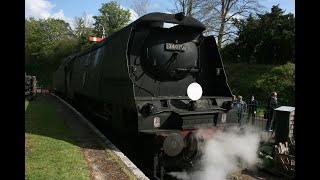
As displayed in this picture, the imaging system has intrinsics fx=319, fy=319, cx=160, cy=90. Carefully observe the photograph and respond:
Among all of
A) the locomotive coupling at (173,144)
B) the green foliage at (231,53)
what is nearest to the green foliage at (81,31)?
the green foliage at (231,53)

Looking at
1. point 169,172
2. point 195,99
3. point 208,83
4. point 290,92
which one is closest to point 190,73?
point 208,83

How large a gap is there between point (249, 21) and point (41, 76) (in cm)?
3845

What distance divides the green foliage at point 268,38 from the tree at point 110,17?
27.9 metres

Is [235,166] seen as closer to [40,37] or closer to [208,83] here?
[208,83]

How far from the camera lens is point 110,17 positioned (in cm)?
5334

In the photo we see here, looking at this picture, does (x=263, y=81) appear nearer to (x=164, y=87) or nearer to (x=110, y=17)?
(x=164, y=87)

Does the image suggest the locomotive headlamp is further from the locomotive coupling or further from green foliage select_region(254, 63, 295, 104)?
green foliage select_region(254, 63, 295, 104)

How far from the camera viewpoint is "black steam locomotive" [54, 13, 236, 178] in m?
6.00

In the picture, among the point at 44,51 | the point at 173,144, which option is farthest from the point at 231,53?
the point at 44,51

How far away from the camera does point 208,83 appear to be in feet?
25.3

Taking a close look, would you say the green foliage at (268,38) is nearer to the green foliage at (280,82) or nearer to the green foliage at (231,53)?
the green foliage at (231,53)

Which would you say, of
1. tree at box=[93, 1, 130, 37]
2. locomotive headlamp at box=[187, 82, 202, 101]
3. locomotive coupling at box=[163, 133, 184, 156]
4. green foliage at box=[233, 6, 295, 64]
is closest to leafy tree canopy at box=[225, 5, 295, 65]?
green foliage at box=[233, 6, 295, 64]

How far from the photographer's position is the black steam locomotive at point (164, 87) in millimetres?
6000
